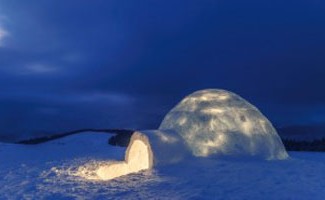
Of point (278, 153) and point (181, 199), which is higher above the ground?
point (278, 153)

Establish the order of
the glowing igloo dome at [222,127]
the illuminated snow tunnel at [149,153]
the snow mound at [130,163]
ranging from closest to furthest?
the illuminated snow tunnel at [149,153], the glowing igloo dome at [222,127], the snow mound at [130,163]

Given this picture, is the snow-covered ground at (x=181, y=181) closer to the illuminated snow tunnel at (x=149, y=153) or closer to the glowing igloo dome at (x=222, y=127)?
the illuminated snow tunnel at (x=149, y=153)

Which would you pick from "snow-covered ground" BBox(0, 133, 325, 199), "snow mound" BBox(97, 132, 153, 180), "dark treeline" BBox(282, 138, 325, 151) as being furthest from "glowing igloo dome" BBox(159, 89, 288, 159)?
"dark treeline" BBox(282, 138, 325, 151)

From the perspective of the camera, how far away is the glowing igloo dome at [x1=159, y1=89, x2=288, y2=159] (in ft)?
44.0

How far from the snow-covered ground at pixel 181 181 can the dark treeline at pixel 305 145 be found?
8.54 m

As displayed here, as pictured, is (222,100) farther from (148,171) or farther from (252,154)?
(148,171)

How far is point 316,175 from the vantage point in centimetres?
1171

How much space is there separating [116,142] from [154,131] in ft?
36.4

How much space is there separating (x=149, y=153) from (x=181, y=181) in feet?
7.02

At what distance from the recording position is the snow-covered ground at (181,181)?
9.55 meters

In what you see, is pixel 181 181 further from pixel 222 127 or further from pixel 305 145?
pixel 305 145

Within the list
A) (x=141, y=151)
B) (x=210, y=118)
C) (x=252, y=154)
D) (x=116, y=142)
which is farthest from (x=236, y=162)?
(x=116, y=142)

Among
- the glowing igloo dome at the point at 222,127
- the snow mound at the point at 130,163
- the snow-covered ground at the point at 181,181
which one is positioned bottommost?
the snow-covered ground at the point at 181,181

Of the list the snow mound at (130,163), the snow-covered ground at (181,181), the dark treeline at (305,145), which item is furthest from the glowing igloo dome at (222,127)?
the dark treeline at (305,145)
